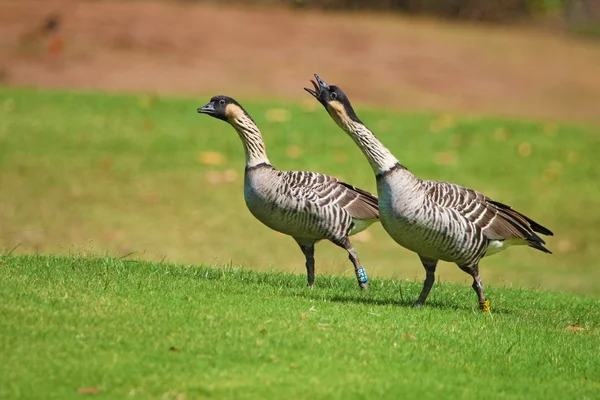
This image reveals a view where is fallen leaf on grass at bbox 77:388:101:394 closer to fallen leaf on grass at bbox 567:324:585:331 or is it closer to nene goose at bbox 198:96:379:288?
nene goose at bbox 198:96:379:288

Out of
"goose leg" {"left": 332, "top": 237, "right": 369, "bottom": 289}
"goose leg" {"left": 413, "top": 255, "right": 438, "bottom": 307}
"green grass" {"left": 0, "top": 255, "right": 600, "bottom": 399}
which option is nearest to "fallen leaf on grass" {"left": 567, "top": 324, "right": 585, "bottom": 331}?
"green grass" {"left": 0, "top": 255, "right": 600, "bottom": 399}

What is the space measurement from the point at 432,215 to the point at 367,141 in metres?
0.88

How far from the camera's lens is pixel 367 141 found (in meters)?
8.91

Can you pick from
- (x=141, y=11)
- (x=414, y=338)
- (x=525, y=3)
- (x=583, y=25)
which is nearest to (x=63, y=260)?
(x=414, y=338)

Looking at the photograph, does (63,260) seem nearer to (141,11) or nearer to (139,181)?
(139,181)

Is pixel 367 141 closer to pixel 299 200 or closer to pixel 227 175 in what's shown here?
pixel 299 200

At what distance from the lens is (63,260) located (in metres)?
10.0

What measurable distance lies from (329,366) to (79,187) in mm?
11707

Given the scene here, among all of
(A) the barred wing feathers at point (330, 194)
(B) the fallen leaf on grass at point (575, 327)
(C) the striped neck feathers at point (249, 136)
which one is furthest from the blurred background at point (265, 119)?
(B) the fallen leaf on grass at point (575, 327)

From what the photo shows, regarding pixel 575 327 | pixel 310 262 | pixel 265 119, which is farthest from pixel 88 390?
pixel 265 119

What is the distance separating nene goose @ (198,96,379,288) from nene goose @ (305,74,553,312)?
81 cm

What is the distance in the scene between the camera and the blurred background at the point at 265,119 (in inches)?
647

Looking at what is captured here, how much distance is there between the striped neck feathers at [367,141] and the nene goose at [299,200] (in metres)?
0.79

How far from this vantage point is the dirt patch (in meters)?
23.8
